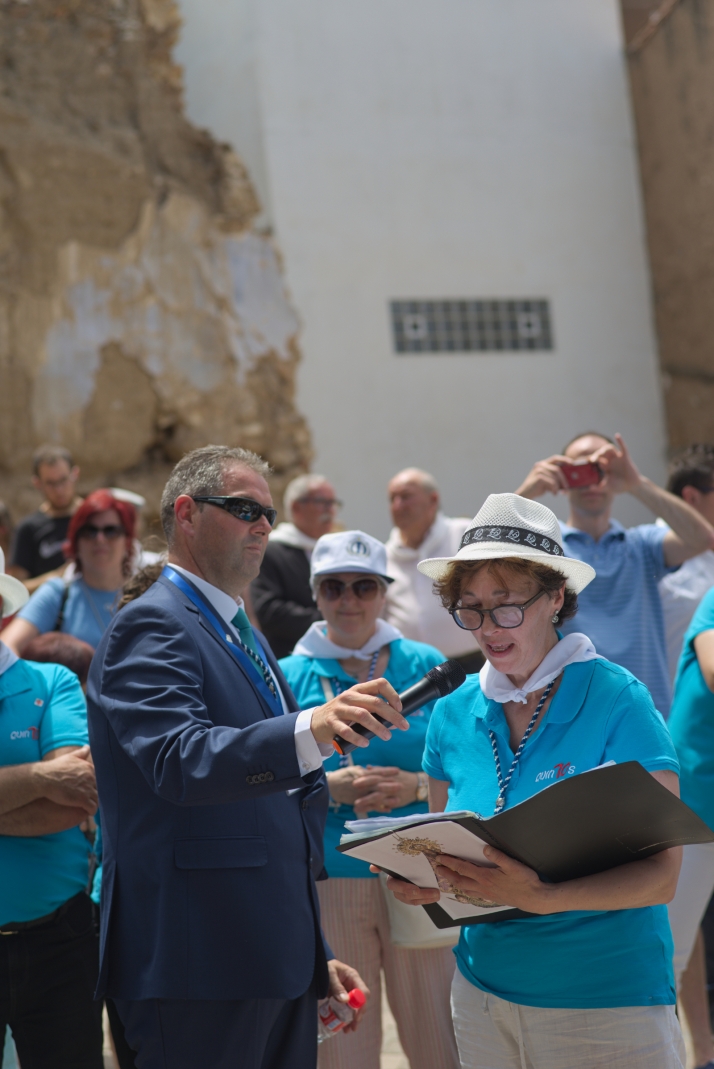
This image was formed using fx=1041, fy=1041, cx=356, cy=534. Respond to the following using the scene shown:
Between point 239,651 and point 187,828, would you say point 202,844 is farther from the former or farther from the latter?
point 239,651

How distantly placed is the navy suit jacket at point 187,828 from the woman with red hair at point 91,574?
90.6 inches

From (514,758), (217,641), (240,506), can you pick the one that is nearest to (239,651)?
(217,641)

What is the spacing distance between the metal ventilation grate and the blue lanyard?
11384mm

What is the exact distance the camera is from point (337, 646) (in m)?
3.89

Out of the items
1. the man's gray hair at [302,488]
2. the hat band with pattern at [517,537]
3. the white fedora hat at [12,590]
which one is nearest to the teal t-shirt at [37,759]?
the white fedora hat at [12,590]

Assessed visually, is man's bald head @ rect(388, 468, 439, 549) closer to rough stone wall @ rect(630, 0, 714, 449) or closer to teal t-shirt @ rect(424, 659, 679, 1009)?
teal t-shirt @ rect(424, 659, 679, 1009)

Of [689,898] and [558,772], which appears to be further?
[689,898]

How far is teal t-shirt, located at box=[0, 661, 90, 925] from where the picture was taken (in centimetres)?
317

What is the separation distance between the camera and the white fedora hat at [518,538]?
2529 mm

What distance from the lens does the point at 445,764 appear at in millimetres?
2643

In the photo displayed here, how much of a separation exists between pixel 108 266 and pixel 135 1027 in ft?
31.3

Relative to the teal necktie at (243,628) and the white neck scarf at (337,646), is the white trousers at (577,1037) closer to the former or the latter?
the teal necktie at (243,628)

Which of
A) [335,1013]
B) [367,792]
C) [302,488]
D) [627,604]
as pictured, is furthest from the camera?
[302,488]

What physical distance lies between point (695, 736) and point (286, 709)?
1.77 meters
